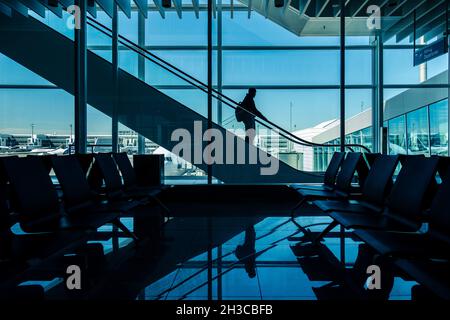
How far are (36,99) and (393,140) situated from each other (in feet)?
22.8

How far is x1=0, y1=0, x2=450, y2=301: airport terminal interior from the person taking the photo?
8.32 feet

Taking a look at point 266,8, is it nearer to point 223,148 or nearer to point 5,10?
point 223,148

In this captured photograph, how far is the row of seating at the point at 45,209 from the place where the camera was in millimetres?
2174

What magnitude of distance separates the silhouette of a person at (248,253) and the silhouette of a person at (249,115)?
8.34ft

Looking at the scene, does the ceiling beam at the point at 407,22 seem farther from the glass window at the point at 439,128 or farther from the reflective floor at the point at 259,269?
the reflective floor at the point at 259,269

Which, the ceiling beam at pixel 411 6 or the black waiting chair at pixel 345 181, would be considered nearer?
the black waiting chair at pixel 345 181

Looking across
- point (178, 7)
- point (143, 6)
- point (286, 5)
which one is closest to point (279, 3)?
point (286, 5)

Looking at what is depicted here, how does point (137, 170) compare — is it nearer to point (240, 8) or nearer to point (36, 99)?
point (36, 99)

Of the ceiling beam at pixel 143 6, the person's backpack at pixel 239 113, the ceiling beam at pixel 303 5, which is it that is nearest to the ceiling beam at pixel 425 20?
the ceiling beam at pixel 303 5

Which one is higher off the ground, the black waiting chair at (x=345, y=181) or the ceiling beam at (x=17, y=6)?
the ceiling beam at (x=17, y=6)

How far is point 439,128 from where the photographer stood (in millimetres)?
8312

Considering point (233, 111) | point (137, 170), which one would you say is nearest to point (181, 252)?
point (137, 170)

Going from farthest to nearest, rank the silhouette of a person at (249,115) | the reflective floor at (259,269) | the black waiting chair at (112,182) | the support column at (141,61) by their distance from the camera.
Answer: the silhouette of a person at (249,115) < the support column at (141,61) < the black waiting chair at (112,182) < the reflective floor at (259,269)
